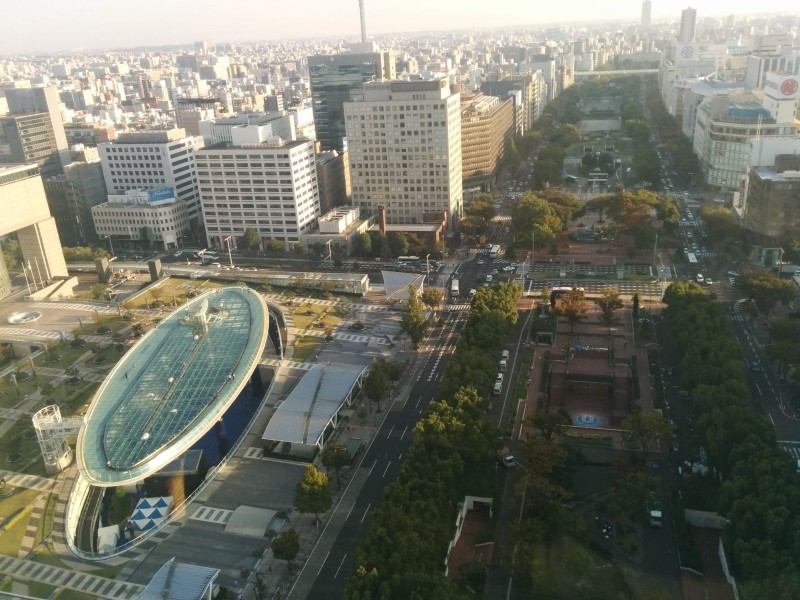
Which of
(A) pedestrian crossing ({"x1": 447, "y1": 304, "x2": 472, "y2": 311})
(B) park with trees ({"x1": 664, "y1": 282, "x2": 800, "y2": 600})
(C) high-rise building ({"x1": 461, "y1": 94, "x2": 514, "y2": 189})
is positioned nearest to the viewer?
(B) park with trees ({"x1": 664, "y1": 282, "x2": 800, "y2": 600})

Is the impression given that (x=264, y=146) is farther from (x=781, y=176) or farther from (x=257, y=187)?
(x=781, y=176)

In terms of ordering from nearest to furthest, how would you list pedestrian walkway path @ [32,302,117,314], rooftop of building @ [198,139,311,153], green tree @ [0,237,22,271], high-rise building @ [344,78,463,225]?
pedestrian walkway path @ [32,302,117,314]
green tree @ [0,237,22,271]
rooftop of building @ [198,139,311,153]
high-rise building @ [344,78,463,225]

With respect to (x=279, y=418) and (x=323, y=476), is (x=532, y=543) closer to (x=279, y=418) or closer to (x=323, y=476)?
(x=323, y=476)

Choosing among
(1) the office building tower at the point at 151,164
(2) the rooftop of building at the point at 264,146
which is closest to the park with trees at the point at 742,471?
(2) the rooftop of building at the point at 264,146

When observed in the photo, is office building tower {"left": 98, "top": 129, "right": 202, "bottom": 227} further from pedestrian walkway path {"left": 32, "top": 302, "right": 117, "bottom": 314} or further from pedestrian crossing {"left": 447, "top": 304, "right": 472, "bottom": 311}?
pedestrian crossing {"left": 447, "top": 304, "right": 472, "bottom": 311}

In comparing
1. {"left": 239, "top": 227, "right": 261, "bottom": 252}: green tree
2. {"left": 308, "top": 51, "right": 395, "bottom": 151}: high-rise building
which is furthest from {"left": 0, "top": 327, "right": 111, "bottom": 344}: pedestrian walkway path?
{"left": 308, "top": 51, "right": 395, "bottom": 151}: high-rise building

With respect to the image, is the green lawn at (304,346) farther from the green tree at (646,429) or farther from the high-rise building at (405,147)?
the high-rise building at (405,147)

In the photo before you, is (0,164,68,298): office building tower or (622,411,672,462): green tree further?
(0,164,68,298): office building tower
